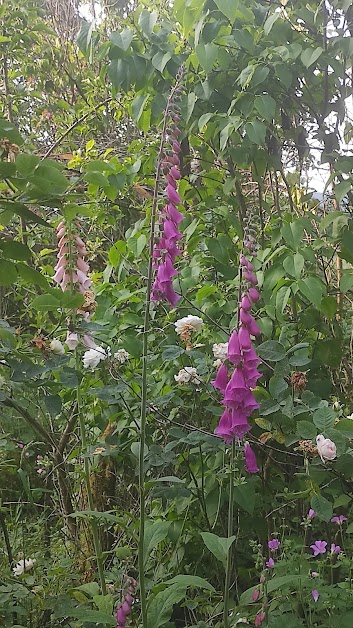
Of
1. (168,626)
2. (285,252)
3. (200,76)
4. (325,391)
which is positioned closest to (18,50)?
(200,76)

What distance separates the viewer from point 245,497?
1693mm

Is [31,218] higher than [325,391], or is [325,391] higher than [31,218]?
[31,218]

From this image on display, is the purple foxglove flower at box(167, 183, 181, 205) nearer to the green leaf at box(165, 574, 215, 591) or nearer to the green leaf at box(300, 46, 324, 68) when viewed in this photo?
the green leaf at box(300, 46, 324, 68)

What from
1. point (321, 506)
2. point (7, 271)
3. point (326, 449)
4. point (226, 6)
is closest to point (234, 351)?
point (326, 449)

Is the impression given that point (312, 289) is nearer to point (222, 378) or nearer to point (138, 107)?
point (222, 378)

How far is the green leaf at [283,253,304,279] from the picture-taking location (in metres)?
1.72

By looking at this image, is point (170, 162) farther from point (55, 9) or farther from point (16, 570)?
point (55, 9)

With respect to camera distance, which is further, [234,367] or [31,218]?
[234,367]

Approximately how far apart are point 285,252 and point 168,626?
120cm

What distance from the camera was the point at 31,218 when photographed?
970 millimetres

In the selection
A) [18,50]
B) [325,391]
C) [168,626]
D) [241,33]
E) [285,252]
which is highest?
[18,50]

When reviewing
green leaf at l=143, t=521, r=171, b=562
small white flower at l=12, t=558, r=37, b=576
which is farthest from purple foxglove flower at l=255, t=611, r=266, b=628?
small white flower at l=12, t=558, r=37, b=576

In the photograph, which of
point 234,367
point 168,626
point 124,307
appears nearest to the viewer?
point 234,367

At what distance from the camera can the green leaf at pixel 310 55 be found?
1792 mm
